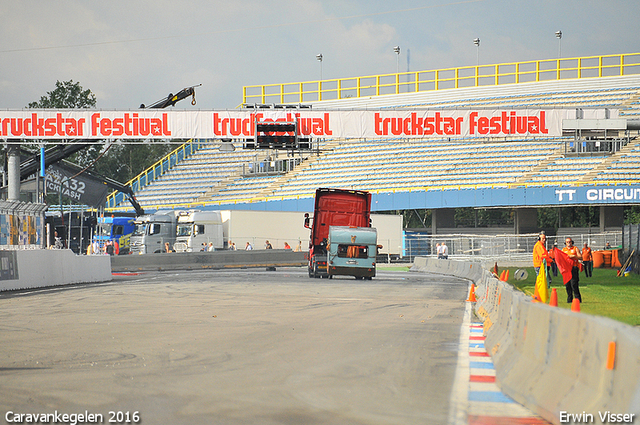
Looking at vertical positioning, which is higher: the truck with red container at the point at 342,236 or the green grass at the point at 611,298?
the truck with red container at the point at 342,236

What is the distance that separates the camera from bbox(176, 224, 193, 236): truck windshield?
45.1 m

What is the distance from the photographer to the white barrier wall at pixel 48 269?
73.7 feet

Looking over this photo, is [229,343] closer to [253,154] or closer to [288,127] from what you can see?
[288,127]

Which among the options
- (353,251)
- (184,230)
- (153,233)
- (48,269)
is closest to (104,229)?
(153,233)

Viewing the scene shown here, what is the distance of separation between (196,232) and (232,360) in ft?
119

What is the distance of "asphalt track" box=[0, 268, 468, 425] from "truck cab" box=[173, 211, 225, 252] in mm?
26484

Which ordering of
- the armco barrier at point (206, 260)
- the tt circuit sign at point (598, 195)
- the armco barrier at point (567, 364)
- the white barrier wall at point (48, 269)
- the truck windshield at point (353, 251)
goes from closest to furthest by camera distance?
the armco barrier at point (567, 364)
the white barrier wall at point (48, 269)
the truck windshield at point (353, 251)
the armco barrier at point (206, 260)
the tt circuit sign at point (598, 195)

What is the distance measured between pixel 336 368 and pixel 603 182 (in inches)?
1725

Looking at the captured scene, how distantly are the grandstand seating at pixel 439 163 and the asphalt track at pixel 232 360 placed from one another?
34.1 meters

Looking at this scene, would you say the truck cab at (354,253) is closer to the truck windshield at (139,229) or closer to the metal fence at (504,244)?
the truck windshield at (139,229)

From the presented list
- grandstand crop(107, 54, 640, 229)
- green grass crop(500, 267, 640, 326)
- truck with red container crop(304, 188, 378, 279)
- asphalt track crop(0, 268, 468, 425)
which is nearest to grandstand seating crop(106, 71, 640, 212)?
grandstand crop(107, 54, 640, 229)

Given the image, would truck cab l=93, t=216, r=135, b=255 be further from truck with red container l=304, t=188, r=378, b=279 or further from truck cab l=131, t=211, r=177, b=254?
truck with red container l=304, t=188, r=378, b=279

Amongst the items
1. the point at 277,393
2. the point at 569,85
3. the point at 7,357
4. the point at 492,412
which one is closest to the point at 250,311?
the point at 7,357

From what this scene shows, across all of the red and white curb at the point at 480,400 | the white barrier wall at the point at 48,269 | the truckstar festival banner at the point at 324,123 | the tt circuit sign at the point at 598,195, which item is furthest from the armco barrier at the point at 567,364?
the tt circuit sign at the point at 598,195
